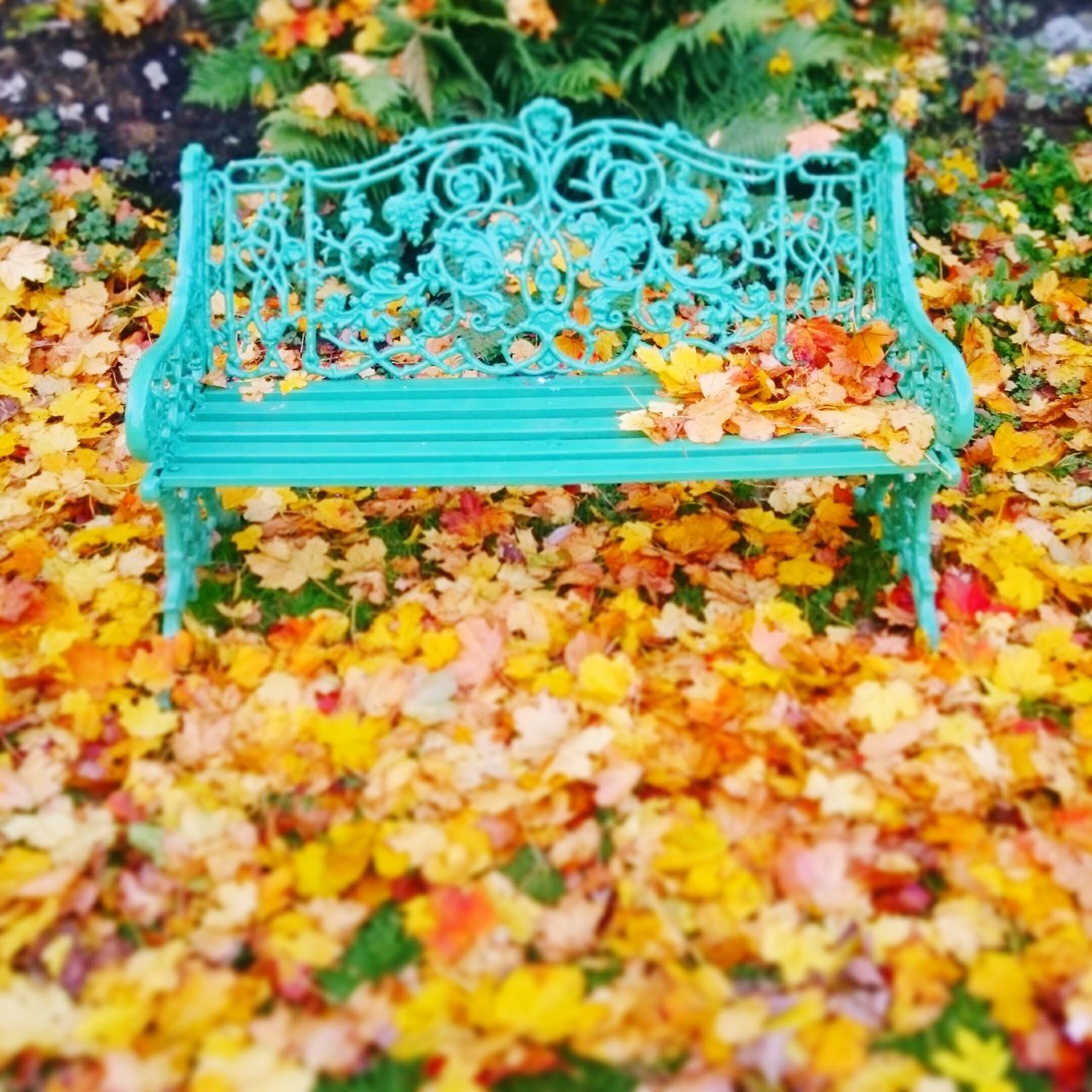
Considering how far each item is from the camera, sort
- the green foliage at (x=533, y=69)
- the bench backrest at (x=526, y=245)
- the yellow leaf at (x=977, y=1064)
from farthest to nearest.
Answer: the green foliage at (x=533, y=69), the bench backrest at (x=526, y=245), the yellow leaf at (x=977, y=1064)

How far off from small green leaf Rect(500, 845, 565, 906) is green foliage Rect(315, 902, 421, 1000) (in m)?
0.23

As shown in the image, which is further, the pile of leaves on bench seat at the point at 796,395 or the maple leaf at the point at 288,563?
the maple leaf at the point at 288,563

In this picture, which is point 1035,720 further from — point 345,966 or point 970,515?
point 345,966

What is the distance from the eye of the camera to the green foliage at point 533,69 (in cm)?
392

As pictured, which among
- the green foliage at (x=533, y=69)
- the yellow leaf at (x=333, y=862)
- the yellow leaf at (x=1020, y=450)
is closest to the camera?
the yellow leaf at (x=333, y=862)

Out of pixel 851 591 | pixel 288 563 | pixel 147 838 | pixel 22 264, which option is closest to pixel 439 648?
pixel 288 563

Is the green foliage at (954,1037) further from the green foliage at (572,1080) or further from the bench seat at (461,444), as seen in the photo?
the bench seat at (461,444)

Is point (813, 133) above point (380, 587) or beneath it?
above

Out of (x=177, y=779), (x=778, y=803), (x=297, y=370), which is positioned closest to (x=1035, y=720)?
(x=778, y=803)

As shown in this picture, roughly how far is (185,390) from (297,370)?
0.35 meters

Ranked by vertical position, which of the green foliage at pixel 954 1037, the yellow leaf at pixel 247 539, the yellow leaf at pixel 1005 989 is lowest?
the yellow leaf at pixel 247 539

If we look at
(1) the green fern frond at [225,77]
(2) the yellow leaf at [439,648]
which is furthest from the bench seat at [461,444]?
(1) the green fern frond at [225,77]

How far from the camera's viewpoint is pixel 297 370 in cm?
301

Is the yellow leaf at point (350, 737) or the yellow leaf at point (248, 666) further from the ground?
the yellow leaf at point (350, 737)
